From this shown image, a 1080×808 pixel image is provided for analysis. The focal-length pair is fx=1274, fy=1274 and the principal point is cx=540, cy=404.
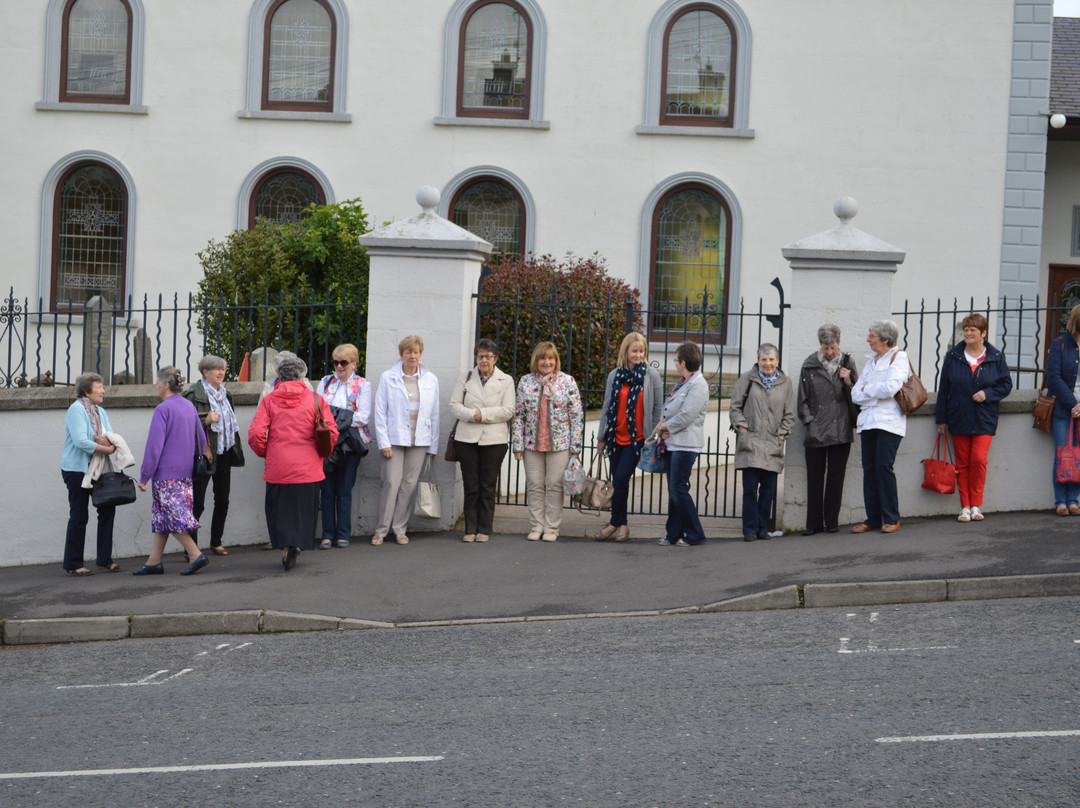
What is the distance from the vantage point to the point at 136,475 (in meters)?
11.3

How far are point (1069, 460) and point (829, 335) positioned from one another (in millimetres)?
2255

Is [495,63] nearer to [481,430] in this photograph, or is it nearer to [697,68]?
[697,68]

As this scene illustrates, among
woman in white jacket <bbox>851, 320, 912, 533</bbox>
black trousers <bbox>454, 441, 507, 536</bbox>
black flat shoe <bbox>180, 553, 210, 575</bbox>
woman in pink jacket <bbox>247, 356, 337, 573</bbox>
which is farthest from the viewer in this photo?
black trousers <bbox>454, 441, 507, 536</bbox>

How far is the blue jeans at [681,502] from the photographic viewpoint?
10.4 meters

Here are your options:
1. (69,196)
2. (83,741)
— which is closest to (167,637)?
(83,741)

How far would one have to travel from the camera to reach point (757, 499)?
10.9 m

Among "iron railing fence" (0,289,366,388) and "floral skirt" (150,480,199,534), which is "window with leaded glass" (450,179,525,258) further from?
"floral skirt" (150,480,199,534)

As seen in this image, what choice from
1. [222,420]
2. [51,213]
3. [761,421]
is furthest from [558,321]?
[51,213]

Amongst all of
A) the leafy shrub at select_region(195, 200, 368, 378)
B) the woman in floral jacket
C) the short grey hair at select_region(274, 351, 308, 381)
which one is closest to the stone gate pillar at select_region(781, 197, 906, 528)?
the woman in floral jacket

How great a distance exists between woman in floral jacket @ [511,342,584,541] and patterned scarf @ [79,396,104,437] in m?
3.41

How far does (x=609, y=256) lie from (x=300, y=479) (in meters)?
10.0

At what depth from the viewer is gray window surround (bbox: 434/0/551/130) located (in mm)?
19094

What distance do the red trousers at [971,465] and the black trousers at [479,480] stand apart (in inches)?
152

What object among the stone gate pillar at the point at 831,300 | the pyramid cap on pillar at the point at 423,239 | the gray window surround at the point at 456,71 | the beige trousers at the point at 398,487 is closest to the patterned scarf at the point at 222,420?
the beige trousers at the point at 398,487
